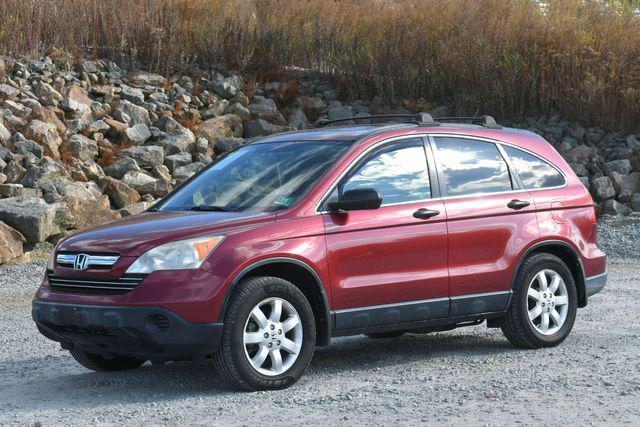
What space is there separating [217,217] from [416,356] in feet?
7.10

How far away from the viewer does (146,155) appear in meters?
19.0

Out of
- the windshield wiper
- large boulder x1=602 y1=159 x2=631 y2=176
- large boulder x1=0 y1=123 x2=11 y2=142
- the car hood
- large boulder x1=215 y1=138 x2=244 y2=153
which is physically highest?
large boulder x1=0 y1=123 x2=11 y2=142

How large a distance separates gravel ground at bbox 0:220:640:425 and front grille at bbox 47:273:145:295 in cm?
69

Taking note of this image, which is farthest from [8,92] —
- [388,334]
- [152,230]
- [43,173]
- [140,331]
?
[140,331]

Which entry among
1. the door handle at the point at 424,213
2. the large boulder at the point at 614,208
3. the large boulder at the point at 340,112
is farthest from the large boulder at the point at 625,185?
the door handle at the point at 424,213

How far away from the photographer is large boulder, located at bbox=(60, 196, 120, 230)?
16.5m

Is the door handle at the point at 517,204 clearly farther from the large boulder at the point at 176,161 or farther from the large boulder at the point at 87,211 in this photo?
the large boulder at the point at 176,161

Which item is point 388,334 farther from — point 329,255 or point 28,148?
A: point 28,148

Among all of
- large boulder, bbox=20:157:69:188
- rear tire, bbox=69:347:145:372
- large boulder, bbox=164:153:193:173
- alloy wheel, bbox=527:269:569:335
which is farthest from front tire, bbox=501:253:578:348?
large boulder, bbox=164:153:193:173

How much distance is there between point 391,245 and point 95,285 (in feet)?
6.65

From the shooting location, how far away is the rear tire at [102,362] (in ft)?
26.9

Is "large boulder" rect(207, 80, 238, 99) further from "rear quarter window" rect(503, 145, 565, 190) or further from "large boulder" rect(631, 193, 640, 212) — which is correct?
"rear quarter window" rect(503, 145, 565, 190)

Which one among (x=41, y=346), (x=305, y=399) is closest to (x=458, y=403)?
(x=305, y=399)

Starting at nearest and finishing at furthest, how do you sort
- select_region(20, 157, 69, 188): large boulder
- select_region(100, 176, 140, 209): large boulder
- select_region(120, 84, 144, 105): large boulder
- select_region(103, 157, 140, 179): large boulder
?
select_region(20, 157, 69, 188): large boulder → select_region(100, 176, 140, 209): large boulder → select_region(103, 157, 140, 179): large boulder → select_region(120, 84, 144, 105): large boulder
